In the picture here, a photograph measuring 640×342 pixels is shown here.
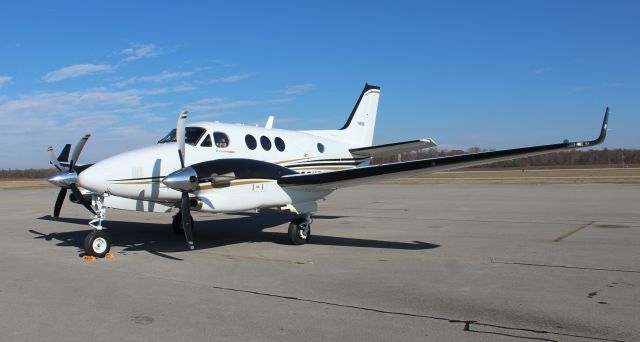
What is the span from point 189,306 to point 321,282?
2.09m

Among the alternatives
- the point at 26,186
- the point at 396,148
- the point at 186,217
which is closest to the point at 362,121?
the point at 396,148

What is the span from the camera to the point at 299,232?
37.6ft

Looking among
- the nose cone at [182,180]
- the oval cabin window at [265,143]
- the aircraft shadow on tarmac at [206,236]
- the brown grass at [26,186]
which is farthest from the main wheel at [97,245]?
the brown grass at [26,186]

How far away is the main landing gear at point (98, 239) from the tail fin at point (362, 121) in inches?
336

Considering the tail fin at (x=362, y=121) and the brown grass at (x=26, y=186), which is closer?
the tail fin at (x=362, y=121)

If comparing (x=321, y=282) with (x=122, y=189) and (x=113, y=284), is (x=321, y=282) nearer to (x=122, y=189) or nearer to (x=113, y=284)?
(x=113, y=284)

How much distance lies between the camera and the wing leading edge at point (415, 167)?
963 centimetres

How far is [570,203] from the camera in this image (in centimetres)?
2152

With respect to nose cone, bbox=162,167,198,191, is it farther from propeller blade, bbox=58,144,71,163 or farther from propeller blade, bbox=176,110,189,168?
propeller blade, bbox=58,144,71,163

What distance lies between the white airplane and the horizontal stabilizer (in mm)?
3359

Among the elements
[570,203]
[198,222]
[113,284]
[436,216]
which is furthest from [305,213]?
[570,203]

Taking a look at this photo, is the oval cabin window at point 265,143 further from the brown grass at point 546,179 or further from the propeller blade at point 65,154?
the brown grass at point 546,179

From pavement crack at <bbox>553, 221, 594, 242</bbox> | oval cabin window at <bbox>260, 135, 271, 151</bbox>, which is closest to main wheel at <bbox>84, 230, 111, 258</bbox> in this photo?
oval cabin window at <bbox>260, 135, 271, 151</bbox>

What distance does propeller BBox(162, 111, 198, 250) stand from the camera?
937 centimetres
